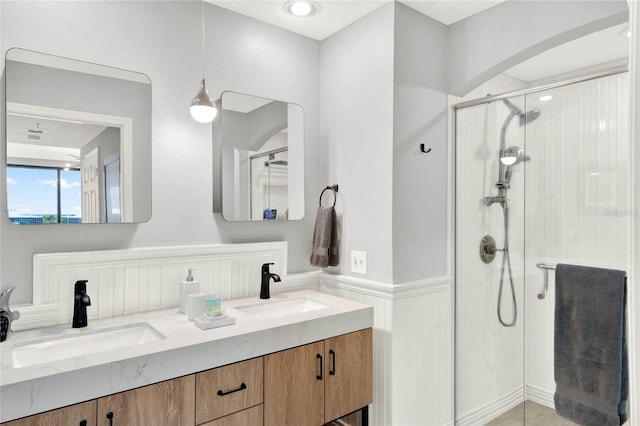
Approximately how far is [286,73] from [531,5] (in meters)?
1.35

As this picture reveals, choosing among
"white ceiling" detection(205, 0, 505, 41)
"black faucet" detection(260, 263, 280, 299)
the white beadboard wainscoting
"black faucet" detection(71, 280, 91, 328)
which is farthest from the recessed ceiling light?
"black faucet" detection(71, 280, 91, 328)

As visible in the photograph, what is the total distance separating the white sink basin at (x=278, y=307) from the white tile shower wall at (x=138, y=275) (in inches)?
6.6

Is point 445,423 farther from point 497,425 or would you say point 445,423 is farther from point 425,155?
point 425,155

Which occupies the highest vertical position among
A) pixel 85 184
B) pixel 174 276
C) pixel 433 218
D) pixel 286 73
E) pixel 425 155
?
pixel 286 73

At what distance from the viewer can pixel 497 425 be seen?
2258mm

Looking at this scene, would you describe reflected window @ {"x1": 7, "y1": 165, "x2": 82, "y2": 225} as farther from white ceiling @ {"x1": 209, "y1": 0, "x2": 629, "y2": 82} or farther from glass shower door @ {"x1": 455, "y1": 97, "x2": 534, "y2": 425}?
glass shower door @ {"x1": 455, "y1": 97, "x2": 534, "y2": 425}

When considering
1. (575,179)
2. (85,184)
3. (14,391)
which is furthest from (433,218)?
(14,391)

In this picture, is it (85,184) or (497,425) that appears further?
(497,425)

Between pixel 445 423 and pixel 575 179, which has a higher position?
pixel 575 179

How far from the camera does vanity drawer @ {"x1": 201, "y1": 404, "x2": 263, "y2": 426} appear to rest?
1511 millimetres

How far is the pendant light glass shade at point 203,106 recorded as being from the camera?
5.80 ft

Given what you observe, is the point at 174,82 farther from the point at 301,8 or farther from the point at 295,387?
the point at 295,387

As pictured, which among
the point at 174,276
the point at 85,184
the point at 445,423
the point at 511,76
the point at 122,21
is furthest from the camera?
the point at 511,76

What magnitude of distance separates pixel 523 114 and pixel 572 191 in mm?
462
